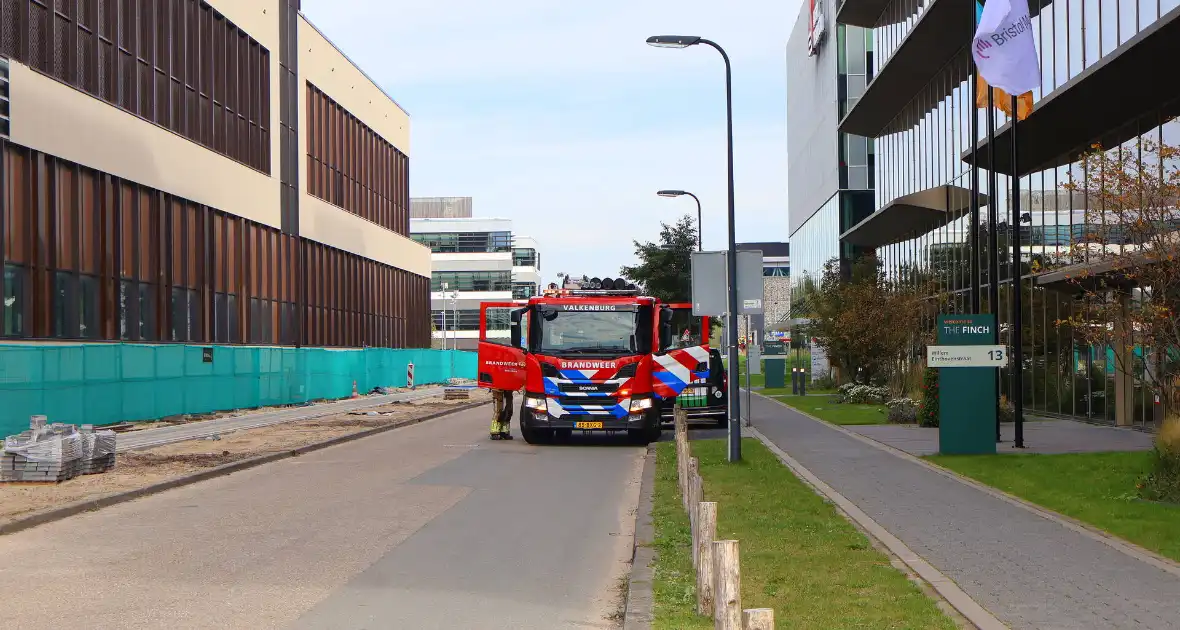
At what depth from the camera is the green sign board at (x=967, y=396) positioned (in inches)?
844

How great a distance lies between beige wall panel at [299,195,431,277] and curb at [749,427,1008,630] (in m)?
41.5

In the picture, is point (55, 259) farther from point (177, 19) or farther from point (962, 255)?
point (962, 255)

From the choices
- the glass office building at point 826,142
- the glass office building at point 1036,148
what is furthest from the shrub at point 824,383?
the glass office building at point 1036,148

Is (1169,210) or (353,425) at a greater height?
(1169,210)

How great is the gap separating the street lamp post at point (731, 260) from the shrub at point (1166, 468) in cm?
597

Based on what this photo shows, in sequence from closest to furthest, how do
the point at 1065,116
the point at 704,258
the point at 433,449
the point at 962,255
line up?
the point at 704,258 → the point at 433,449 → the point at 1065,116 → the point at 962,255

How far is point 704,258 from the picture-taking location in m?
20.6

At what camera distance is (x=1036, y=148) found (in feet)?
104

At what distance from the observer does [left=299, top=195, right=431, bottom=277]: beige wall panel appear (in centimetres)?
5634

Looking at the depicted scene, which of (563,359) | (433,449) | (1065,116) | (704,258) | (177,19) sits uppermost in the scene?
(177,19)

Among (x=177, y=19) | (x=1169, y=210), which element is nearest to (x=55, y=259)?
(x=177, y=19)

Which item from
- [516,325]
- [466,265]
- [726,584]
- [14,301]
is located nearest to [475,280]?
[466,265]

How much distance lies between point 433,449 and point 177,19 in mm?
22179

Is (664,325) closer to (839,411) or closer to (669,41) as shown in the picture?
(669,41)
